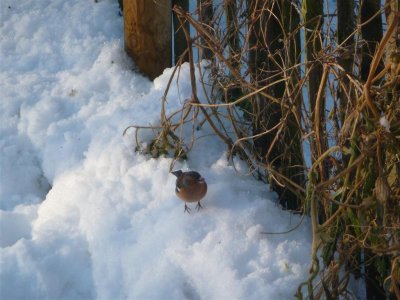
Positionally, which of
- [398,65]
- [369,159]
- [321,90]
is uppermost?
[398,65]

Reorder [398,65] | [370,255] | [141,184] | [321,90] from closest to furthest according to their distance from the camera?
1. [398,65]
2. [321,90]
3. [370,255]
4. [141,184]

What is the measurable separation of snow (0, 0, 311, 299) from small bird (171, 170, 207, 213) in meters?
0.13

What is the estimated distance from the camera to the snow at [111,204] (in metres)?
2.99

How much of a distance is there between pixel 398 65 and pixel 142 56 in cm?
221

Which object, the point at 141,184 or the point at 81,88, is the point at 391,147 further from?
the point at 81,88

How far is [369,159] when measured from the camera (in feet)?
8.39

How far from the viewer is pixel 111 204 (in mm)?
3377

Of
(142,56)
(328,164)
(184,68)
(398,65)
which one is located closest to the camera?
(398,65)

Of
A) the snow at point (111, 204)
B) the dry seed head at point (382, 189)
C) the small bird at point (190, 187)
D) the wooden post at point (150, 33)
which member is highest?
the dry seed head at point (382, 189)

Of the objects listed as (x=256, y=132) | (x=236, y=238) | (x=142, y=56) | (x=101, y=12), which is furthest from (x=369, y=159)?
(x=101, y=12)

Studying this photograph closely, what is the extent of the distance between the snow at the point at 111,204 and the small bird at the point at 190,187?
131mm

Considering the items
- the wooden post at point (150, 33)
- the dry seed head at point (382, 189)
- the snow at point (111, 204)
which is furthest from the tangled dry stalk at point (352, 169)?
the wooden post at point (150, 33)

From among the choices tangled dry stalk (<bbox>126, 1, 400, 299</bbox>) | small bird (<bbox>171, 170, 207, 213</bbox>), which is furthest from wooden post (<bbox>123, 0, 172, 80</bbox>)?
small bird (<bbox>171, 170, 207, 213</bbox>)

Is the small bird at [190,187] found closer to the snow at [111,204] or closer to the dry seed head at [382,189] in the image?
the snow at [111,204]
